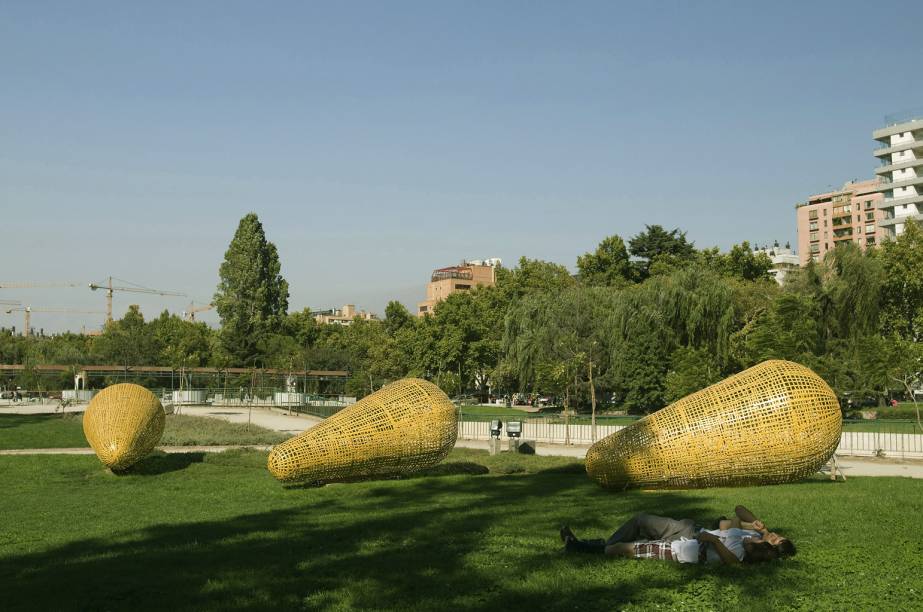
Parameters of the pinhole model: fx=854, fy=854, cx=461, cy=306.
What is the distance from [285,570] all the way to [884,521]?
25.3ft

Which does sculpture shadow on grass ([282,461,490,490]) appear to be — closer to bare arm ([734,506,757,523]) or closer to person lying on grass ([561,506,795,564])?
person lying on grass ([561,506,795,564])

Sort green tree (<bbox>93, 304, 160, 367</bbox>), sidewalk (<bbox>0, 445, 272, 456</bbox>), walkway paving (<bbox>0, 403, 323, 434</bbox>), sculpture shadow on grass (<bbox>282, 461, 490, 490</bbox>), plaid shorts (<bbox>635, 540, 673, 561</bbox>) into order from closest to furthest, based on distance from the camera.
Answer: plaid shorts (<bbox>635, 540, 673, 561</bbox>) → sculpture shadow on grass (<bbox>282, 461, 490, 490</bbox>) → sidewalk (<bbox>0, 445, 272, 456</bbox>) → walkway paving (<bbox>0, 403, 323, 434</bbox>) → green tree (<bbox>93, 304, 160, 367</bbox>)

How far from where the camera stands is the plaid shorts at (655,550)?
864cm

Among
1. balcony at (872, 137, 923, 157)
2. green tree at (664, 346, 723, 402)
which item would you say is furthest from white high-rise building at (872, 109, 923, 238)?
green tree at (664, 346, 723, 402)

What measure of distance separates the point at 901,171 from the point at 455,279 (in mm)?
76958

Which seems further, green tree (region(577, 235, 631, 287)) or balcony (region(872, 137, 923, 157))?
balcony (region(872, 137, 923, 157))

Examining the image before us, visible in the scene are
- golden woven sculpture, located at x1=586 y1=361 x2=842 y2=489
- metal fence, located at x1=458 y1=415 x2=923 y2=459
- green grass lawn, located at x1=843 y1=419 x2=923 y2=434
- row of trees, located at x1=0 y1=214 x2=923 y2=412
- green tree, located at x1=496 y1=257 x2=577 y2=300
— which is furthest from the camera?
green tree, located at x1=496 y1=257 x2=577 y2=300

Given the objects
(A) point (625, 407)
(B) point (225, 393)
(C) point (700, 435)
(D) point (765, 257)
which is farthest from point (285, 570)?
(D) point (765, 257)

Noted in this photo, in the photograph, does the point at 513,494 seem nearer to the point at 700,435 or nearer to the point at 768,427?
the point at 700,435

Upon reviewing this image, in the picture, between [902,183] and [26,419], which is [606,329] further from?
[902,183]

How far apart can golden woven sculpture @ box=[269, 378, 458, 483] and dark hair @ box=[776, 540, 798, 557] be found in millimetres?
7632

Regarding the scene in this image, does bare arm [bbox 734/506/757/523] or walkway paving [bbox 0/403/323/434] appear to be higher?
bare arm [bbox 734/506/757/523]

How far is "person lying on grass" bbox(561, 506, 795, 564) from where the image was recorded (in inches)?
334

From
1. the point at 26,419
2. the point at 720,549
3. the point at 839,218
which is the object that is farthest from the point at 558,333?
the point at 839,218
